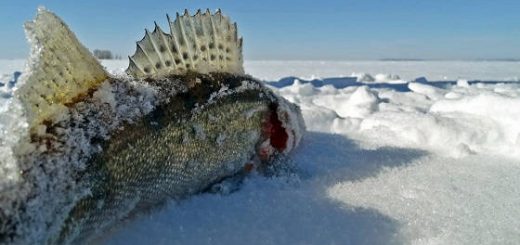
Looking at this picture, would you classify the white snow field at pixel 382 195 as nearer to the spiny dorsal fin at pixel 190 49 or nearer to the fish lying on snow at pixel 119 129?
the fish lying on snow at pixel 119 129

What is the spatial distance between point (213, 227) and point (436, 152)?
199 cm

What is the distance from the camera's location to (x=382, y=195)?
7.45 feet

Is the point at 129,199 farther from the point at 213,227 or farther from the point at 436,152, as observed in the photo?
the point at 436,152

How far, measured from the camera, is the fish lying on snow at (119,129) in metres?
1.33

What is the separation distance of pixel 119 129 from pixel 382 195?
49.0 inches

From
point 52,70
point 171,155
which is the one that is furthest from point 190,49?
point 52,70

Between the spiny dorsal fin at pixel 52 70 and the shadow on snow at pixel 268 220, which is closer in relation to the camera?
the spiny dorsal fin at pixel 52 70

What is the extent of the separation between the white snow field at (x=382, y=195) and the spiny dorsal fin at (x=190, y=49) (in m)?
0.58

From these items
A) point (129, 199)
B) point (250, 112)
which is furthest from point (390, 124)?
point (129, 199)

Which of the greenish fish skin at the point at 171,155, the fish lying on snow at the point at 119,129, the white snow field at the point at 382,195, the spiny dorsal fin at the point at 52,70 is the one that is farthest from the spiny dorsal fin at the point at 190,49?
the white snow field at the point at 382,195

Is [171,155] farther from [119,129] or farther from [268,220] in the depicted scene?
[268,220]

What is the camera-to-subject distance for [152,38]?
2.16 m

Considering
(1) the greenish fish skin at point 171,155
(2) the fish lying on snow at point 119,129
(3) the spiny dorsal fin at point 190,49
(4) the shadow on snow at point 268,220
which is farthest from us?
(3) the spiny dorsal fin at point 190,49

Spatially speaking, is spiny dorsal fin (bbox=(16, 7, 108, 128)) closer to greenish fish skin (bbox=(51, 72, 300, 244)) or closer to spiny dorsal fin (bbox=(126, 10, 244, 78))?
greenish fish skin (bbox=(51, 72, 300, 244))
